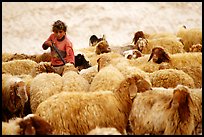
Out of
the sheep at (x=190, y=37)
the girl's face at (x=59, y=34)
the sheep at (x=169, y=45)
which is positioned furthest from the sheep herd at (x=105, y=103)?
the sheep at (x=190, y=37)

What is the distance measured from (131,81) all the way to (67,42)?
181cm

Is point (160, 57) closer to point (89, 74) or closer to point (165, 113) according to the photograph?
point (89, 74)

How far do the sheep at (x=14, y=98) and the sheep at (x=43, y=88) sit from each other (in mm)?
131

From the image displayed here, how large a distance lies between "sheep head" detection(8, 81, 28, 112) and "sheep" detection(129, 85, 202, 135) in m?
1.24

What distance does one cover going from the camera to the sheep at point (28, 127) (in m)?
3.76

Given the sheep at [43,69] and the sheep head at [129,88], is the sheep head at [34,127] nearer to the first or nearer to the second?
the sheep head at [129,88]

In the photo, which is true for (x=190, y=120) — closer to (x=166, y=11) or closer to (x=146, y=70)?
(x=146, y=70)

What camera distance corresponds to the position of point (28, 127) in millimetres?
3756

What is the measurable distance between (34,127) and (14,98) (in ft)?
4.60

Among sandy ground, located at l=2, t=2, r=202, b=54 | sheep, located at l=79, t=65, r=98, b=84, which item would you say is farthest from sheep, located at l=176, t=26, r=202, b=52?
sandy ground, located at l=2, t=2, r=202, b=54

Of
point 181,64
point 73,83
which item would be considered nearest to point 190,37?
point 181,64

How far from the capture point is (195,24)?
20.8 m

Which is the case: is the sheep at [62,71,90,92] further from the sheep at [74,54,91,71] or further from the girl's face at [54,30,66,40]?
the sheep at [74,54,91,71]

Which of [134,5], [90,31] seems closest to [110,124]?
[90,31]
